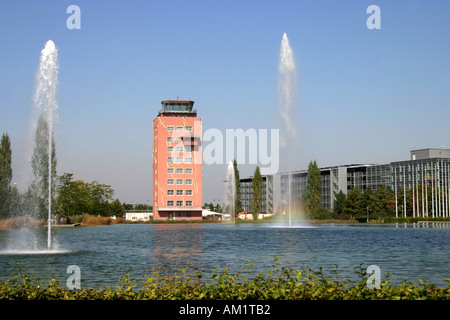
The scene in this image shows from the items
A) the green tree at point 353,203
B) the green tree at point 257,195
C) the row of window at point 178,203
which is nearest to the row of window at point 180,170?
the row of window at point 178,203

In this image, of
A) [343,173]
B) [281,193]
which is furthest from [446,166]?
[281,193]

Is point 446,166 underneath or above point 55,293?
above

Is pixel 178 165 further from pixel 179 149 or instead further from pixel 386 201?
pixel 386 201

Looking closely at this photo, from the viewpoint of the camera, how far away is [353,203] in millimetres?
127062

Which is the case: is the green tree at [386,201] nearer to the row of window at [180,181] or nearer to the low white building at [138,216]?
the row of window at [180,181]

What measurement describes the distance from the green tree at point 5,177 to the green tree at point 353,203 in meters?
76.3

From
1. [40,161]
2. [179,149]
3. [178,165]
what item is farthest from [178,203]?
[40,161]

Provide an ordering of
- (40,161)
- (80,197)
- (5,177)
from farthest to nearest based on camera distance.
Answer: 1. (80,197)
2. (5,177)
3. (40,161)

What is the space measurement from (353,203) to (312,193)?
9.85 metres

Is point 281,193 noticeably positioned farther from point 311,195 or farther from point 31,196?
point 31,196

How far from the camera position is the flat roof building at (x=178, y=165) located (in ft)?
420

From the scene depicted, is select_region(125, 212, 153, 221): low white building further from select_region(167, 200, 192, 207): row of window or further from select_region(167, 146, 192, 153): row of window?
select_region(167, 146, 192, 153): row of window
